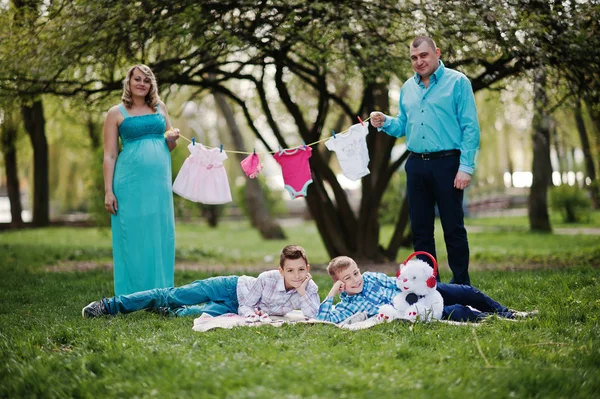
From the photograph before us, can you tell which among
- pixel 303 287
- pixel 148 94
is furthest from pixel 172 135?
pixel 303 287

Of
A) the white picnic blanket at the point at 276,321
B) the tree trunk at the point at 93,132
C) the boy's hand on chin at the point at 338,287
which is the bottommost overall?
the white picnic blanket at the point at 276,321

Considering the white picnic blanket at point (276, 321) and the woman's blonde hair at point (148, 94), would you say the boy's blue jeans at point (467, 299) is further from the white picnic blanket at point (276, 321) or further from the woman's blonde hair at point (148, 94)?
the woman's blonde hair at point (148, 94)

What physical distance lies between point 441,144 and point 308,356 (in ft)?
7.24

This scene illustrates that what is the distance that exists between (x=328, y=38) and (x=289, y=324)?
135 inches

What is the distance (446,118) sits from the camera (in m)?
5.20

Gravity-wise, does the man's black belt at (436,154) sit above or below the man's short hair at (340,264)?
above

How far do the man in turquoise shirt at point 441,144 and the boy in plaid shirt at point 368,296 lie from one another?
0.35m

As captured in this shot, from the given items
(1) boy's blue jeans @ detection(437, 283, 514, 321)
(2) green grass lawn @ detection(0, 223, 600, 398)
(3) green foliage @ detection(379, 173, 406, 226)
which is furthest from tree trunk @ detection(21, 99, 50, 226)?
(1) boy's blue jeans @ detection(437, 283, 514, 321)

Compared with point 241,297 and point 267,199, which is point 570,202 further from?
point 241,297

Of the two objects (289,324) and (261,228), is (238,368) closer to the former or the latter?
(289,324)

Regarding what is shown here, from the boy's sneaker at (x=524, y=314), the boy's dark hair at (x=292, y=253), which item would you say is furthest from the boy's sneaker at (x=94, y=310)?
the boy's sneaker at (x=524, y=314)

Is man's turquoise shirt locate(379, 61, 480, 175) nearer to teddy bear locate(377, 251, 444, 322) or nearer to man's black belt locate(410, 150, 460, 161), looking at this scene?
man's black belt locate(410, 150, 460, 161)

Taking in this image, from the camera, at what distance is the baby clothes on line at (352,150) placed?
613cm

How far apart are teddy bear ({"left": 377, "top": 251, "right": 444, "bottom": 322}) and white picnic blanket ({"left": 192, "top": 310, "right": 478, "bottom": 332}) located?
8 centimetres
